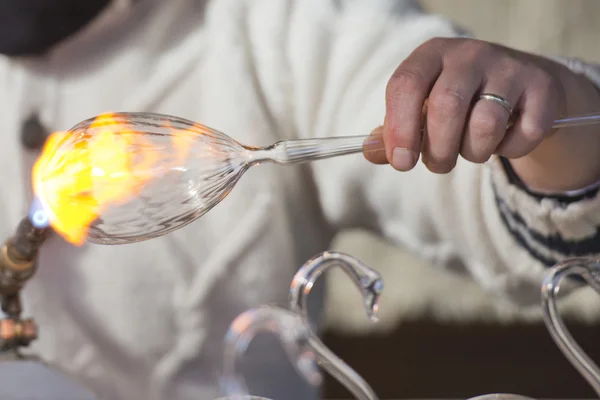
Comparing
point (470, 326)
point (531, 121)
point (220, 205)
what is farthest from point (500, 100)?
point (470, 326)

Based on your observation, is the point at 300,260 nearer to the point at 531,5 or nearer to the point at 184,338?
the point at 184,338

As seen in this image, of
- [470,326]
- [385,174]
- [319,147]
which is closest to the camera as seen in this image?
[319,147]

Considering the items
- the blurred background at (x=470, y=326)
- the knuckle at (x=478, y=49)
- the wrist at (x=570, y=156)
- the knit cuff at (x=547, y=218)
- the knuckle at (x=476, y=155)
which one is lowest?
the blurred background at (x=470, y=326)

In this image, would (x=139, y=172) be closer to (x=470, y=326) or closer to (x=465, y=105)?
(x=465, y=105)

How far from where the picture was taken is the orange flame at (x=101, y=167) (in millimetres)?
206

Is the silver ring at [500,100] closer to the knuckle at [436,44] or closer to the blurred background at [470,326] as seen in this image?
the knuckle at [436,44]

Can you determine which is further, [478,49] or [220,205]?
[220,205]

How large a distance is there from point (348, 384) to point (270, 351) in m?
0.26

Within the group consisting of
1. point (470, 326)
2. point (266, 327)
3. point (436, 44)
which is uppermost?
point (436, 44)

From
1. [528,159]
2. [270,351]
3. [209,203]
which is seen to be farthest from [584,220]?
[270,351]

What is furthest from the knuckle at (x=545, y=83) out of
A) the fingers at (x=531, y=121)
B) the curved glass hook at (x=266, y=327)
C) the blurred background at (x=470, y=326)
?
the blurred background at (x=470, y=326)

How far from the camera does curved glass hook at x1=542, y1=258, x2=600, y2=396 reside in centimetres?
20

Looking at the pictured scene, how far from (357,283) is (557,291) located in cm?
6

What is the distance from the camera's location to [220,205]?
435 mm
